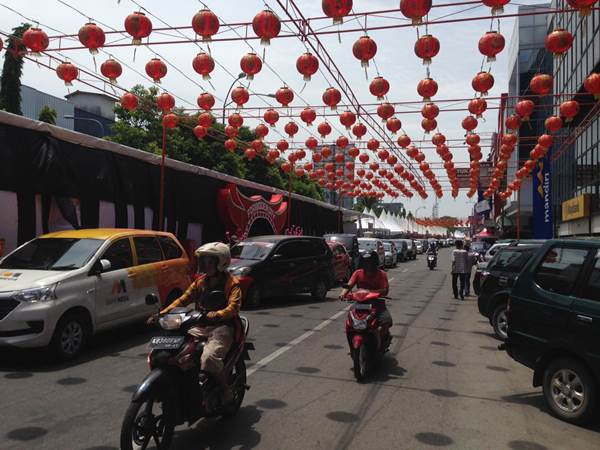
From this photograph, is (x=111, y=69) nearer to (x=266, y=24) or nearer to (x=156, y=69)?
(x=156, y=69)

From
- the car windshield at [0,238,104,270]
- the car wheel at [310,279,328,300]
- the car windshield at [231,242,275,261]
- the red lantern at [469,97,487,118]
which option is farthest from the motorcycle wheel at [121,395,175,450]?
the red lantern at [469,97,487,118]

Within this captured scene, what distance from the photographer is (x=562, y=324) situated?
509 cm

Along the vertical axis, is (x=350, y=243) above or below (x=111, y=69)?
below

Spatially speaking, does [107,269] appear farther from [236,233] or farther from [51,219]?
[236,233]

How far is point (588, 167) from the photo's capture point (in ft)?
85.3

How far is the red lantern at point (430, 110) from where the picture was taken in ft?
50.9

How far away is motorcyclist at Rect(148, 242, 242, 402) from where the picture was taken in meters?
4.29

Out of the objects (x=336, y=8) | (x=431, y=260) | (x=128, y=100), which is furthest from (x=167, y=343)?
(x=431, y=260)

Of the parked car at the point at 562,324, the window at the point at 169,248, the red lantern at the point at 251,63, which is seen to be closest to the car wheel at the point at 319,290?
the window at the point at 169,248

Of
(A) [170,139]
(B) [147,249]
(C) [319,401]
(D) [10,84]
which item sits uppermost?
(D) [10,84]

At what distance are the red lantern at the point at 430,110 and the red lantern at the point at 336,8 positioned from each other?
7437 mm

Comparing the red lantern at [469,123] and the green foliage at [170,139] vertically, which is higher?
the green foliage at [170,139]

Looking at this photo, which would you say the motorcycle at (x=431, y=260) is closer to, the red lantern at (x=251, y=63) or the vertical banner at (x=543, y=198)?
the vertical banner at (x=543, y=198)

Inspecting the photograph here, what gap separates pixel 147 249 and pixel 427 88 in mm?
7816
